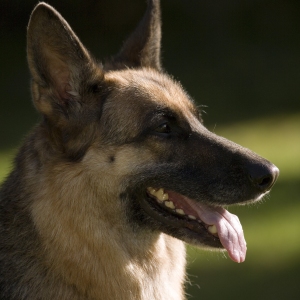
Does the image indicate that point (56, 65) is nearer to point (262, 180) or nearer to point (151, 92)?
point (151, 92)

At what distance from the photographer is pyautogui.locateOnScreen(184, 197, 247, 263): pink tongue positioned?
441cm

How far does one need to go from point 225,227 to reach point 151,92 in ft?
3.32

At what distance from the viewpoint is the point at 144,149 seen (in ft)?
14.4

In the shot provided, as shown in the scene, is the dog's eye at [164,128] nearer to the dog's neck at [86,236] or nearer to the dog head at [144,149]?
the dog head at [144,149]

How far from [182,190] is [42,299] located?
112 centimetres

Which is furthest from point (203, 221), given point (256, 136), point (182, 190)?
point (256, 136)

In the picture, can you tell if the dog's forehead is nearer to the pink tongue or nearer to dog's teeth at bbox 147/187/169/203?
dog's teeth at bbox 147/187/169/203

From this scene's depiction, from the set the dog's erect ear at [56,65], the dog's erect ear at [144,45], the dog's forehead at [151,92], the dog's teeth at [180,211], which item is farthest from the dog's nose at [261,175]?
the dog's erect ear at [144,45]

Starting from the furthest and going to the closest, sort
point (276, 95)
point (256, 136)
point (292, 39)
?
point (292, 39)
point (276, 95)
point (256, 136)

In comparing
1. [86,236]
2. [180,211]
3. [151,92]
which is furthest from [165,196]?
[151,92]

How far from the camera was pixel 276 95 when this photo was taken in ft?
42.3

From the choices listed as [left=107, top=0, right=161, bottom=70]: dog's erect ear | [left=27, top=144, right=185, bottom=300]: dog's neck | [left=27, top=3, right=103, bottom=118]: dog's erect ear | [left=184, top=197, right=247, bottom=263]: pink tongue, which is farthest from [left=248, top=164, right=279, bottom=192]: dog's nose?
[left=107, top=0, right=161, bottom=70]: dog's erect ear

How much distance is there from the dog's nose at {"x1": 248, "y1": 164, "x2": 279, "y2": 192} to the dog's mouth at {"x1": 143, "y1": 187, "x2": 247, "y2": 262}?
367 mm

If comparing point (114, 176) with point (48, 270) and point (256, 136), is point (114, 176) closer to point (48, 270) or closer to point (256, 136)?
point (48, 270)
